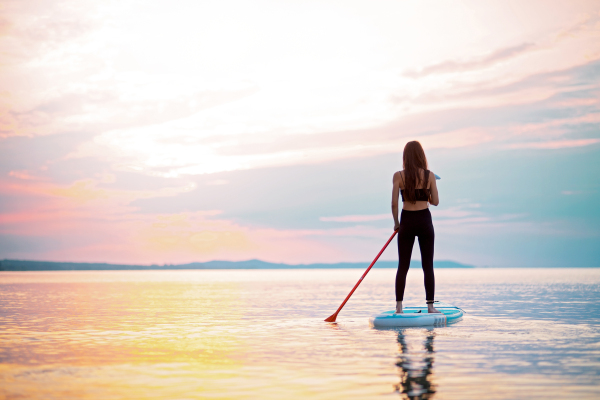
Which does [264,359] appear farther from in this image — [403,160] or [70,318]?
[70,318]

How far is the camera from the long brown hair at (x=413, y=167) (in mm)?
9648

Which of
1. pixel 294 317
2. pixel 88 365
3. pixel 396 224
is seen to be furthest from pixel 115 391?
pixel 294 317

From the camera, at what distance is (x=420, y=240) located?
9820mm

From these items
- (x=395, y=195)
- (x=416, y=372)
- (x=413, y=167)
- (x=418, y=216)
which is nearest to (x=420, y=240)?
(x=418, y=216)

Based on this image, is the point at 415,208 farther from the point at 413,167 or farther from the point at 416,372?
the point at 416,372

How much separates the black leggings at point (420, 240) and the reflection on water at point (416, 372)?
2.19 meters

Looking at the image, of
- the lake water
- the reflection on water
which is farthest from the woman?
the reflection on water

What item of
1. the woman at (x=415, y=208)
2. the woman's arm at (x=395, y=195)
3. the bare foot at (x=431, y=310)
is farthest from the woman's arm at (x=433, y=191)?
the bare foot at (x=431, y=310)

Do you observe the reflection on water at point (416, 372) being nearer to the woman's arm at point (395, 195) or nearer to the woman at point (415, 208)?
the woman at point (415, 208)

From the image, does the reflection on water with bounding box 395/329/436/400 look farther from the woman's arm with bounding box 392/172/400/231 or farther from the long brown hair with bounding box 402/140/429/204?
the long brown hair with bounding box 402/140/429/204

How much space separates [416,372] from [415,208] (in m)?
4.56

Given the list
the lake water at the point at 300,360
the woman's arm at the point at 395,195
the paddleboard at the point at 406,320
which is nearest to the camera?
the lake water at the point at 300,360

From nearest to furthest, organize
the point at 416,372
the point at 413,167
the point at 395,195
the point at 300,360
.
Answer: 1. the point at 416,372
2. the point at 300,360
3. the point at 413,167
4. the point at 395,195

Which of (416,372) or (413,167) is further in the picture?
(413,167)
